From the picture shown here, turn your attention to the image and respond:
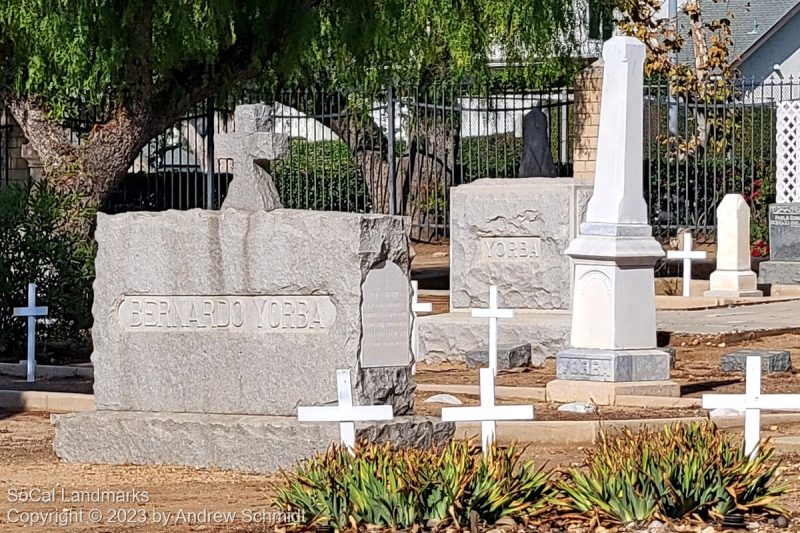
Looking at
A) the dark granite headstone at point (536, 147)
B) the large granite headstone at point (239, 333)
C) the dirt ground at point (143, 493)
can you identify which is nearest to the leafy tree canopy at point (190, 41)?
the dark granite headstone at point (536, 147)

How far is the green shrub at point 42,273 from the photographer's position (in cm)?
1527

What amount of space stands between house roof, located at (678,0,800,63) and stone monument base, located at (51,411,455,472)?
35.8m

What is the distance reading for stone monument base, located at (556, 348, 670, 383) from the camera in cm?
1194

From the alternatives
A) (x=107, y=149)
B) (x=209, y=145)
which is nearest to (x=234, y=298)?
(x=107, y=149)

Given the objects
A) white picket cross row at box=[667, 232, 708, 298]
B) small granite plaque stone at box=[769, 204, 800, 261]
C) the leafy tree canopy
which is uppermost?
the leafy tree canopy

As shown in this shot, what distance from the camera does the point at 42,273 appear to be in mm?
15352

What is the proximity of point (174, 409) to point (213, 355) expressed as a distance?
1.41 feet

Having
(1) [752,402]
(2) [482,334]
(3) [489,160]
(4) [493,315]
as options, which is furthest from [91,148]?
(1) [752,402]

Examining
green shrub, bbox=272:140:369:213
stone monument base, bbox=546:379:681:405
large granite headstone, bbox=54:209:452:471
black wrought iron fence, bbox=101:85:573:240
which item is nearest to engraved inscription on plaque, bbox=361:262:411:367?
large granite headstone, bbox=54:209:452:471

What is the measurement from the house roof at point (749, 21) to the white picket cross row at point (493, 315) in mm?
31362

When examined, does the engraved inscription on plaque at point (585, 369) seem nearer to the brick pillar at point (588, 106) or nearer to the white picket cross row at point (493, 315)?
the white picket cross row at point (493, 315)

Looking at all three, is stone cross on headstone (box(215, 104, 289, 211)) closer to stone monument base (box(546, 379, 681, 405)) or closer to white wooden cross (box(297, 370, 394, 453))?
white wooden cross (box(297, 370, 394, 453))

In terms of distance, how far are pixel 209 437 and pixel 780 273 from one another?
14.5 meters

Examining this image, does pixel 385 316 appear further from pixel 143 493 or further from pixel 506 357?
pixel 506 357
